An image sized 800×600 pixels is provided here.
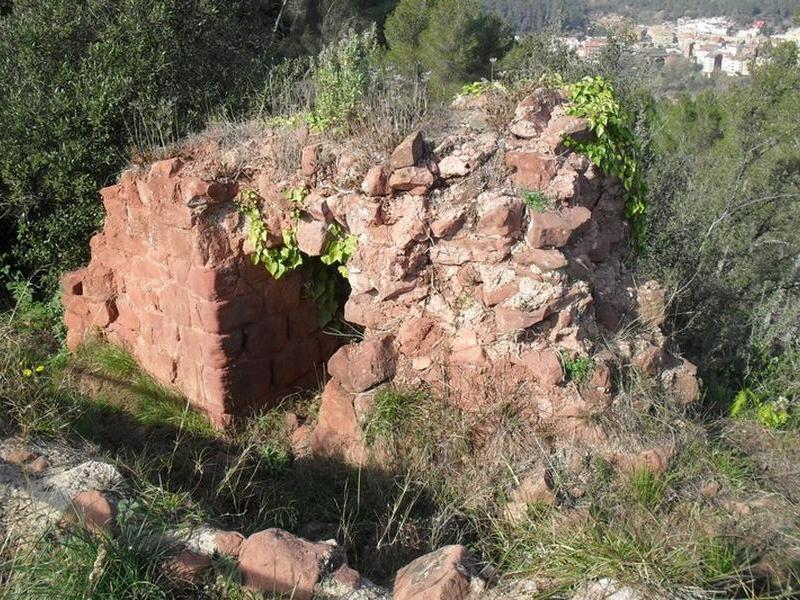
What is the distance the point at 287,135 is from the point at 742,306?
3.91 m

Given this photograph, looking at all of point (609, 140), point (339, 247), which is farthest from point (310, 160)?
point (609, 140)

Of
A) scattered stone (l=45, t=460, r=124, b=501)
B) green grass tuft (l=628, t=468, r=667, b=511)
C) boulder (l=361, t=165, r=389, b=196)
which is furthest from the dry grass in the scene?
boulder (l=361, t=165, r=389, b=196)

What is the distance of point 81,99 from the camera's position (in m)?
6.34

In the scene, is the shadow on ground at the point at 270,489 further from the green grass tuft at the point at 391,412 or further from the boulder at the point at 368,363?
the boulder at the point at 368,363

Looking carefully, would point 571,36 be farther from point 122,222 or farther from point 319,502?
point 319,502

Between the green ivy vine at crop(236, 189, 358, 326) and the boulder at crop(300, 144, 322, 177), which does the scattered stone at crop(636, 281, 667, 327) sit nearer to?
the green ivy vine at crop(236, 189, 358, 326)

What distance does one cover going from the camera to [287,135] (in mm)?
4898

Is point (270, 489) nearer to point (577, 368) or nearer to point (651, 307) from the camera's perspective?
point (577, 368)

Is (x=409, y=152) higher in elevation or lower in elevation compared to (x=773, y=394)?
higher

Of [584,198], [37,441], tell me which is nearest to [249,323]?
[37,441]

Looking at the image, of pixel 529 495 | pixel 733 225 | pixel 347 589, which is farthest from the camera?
pixel 733 225

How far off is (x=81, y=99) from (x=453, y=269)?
3844 millimetres

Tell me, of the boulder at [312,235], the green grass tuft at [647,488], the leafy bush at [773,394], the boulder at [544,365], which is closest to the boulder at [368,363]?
the boulder at [312,235]

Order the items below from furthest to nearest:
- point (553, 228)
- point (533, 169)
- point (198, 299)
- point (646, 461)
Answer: point (198, 299)
point (533, 169)
point (553, 228)
point (646, 461)
